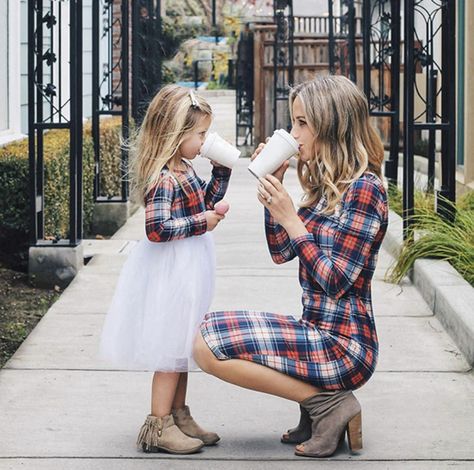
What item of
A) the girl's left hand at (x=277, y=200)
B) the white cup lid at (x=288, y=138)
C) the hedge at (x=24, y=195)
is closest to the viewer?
the white cup lid at (x=288, y=138)

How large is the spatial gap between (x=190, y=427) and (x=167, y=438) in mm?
159

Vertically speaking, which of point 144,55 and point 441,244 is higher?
point 144,55

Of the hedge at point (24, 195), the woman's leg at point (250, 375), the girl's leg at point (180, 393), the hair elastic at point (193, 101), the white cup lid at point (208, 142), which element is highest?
the hair elastic at point (193, 101)

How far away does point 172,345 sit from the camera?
462 cm

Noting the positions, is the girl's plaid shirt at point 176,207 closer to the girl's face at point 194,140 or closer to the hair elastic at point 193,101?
the girl's face at point 194,140

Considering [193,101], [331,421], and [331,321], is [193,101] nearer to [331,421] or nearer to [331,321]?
[331,321]

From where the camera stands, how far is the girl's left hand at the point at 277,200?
14.6 feet

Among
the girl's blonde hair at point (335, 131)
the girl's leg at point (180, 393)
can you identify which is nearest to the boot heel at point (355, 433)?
the girl's leg at point (180, 393)

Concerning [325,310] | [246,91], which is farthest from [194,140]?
[246,91]

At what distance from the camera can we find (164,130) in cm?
476

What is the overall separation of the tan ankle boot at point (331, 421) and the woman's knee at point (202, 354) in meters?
0.40

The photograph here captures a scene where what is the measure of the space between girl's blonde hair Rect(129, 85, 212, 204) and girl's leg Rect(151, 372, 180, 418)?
706mm

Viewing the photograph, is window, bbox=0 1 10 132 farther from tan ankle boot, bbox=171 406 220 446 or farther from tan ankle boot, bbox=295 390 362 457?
tan ankle boot, bbox=295 390 362 457

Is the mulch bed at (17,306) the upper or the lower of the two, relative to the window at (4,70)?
lower
